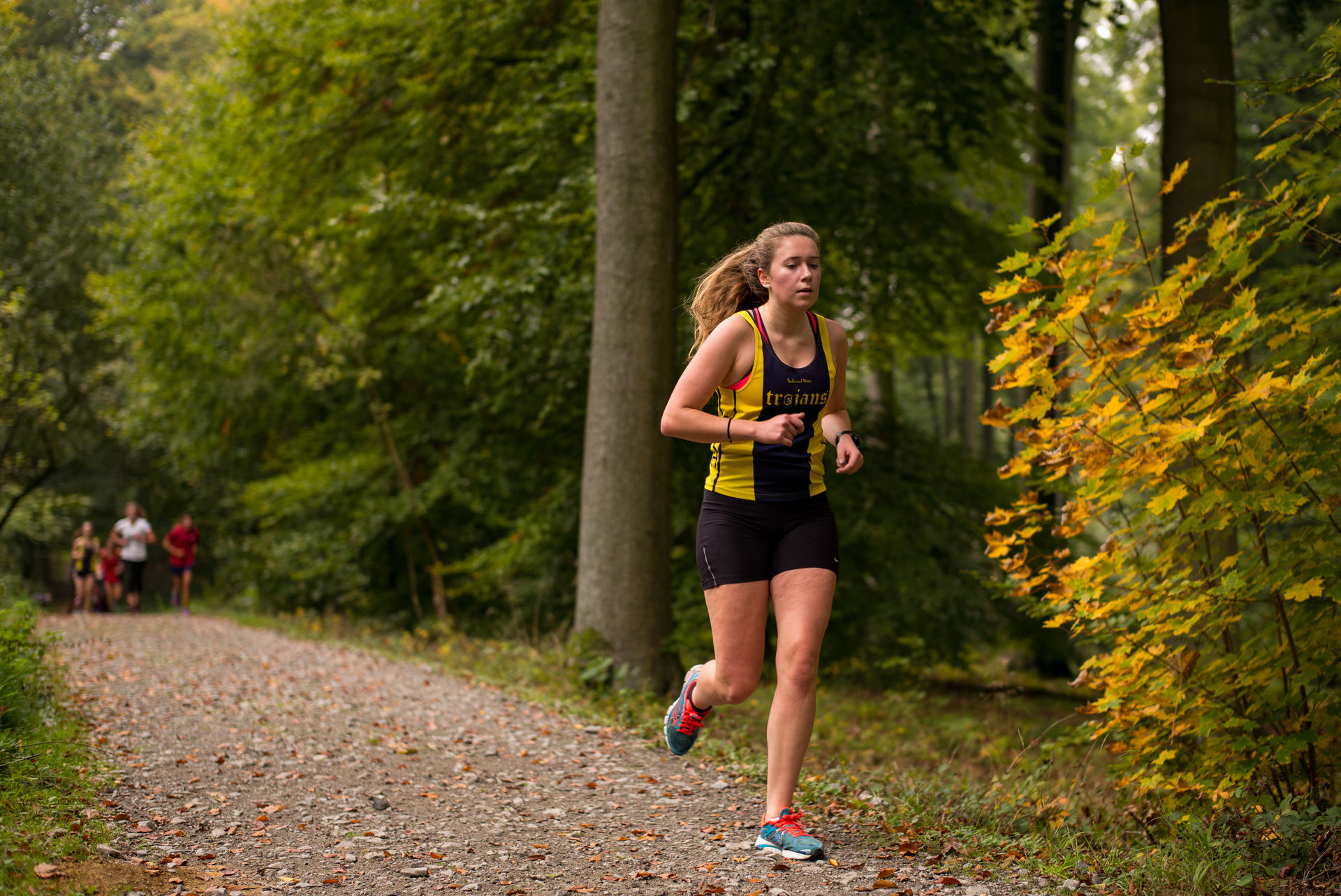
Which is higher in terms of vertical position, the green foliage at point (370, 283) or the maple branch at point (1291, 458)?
the green foliage at point (370, 283)

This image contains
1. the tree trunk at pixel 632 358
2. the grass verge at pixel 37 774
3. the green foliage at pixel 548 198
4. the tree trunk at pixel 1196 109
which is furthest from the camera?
the green foliage at pixel 548 198

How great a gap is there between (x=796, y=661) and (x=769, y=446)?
80 cm

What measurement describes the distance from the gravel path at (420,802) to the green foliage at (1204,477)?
1187 millimetres

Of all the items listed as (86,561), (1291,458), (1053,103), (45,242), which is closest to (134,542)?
(86,561)

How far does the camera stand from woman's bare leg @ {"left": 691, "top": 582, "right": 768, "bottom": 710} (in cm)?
370

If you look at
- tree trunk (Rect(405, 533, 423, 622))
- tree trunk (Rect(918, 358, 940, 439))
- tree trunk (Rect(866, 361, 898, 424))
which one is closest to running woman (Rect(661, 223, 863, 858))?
tree trunk (Rect(866, 361, 898, 424))

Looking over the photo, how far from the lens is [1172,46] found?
6723 mm

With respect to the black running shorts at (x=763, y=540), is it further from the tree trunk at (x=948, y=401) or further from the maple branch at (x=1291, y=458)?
the tree trunk at (x=948, y=401)

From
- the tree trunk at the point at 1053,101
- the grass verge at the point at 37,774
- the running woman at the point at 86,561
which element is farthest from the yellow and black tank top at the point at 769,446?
the running woman at the point at 86,561

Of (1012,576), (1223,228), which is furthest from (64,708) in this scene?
(1223,228)

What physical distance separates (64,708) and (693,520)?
588 centimetres

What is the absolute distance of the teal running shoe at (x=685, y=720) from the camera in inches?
161

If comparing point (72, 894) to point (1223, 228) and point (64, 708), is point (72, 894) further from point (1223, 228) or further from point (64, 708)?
point (1223, 228)

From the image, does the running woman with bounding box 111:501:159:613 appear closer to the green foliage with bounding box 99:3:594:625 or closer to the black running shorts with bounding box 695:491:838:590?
the green foliage with bounding box 99:3:594:625
